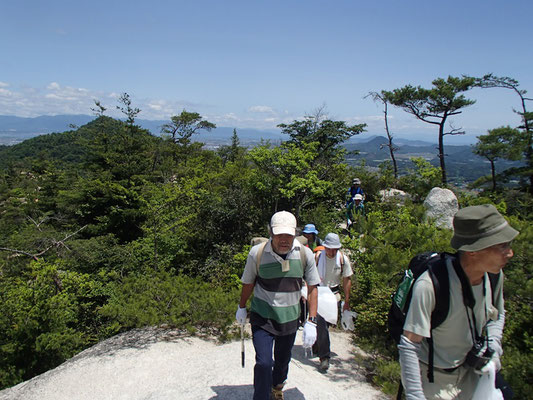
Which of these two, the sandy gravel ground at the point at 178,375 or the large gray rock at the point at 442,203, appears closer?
the sandy gravel ground at the point at 178,375

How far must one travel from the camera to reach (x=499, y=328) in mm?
1906

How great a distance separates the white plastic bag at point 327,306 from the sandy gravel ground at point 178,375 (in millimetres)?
753

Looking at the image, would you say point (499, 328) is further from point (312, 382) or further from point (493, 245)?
point (312, 382)

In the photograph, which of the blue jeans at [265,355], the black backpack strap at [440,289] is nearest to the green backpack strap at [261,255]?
the blue jeans at [265,355]

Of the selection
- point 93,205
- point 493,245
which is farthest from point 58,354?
point 93,205

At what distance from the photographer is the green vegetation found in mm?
4773

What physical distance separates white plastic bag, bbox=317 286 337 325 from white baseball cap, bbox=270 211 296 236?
1.52 m

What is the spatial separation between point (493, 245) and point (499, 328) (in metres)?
0.65

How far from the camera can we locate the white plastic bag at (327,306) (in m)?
3.96

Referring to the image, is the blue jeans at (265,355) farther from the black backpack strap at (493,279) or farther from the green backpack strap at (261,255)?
the black backpack strap at (493,279)

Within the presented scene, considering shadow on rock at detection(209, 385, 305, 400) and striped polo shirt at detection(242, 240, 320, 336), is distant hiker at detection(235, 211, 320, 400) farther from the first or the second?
shadow on rock at detection(209, 385, 305, 400)

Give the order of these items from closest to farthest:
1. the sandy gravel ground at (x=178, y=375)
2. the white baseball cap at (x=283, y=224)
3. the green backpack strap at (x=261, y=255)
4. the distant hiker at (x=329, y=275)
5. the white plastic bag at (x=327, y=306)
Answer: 1. the white baseball cap at (x=283, y=224)
2. the green backpack strap at (x=261, y=255)
3. the sandy gravel ground at (x=178, y=375)
4. the white plastic bag at (x=327, y=306)
5. the distant hiker at (x=329, y=275)

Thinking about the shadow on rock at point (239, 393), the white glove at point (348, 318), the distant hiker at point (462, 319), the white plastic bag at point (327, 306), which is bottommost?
the shadow on rock at point (239, 393)

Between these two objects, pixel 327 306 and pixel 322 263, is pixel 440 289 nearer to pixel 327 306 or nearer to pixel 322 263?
Answer: pixel 327 306
